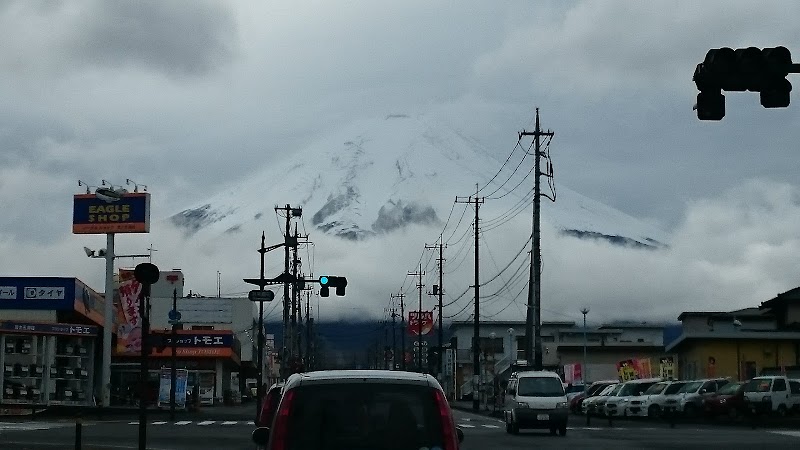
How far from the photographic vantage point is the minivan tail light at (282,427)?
31.0 feet

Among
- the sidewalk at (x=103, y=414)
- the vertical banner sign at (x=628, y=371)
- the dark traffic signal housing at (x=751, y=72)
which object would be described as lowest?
the sidewalk at (x=103, y=414)

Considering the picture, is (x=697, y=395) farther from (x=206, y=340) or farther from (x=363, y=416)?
(x=363, y=416)

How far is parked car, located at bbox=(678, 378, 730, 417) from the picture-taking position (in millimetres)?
49022

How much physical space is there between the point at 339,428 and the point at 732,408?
127ft

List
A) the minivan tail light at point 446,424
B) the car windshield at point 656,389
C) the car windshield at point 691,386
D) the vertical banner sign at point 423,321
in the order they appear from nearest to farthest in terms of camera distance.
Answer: the minivan tail light at point 446,424 < the car windshield at point 691,386 < the car windshield at point 656,389 < the vertical banner sign at point 423,321

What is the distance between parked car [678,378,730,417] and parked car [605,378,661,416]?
9.64 ft

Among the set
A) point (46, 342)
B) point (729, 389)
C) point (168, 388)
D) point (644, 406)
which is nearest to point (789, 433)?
point (729, 389)

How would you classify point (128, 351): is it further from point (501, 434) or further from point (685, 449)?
point (685, 449)

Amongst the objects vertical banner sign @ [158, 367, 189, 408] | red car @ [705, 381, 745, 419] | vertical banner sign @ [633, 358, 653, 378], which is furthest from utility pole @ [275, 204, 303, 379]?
vertical banner sign @ [633, 358, 653, 378]

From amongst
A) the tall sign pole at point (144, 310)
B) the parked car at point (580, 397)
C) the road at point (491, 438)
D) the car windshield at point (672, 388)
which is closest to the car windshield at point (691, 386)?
the car windshield at point (672, 388)

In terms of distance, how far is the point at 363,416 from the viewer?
31.5 feet

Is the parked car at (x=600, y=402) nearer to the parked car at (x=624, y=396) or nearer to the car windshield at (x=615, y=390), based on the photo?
the car windshield at (x=615, y=390)

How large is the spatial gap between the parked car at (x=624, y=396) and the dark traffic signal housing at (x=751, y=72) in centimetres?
3536

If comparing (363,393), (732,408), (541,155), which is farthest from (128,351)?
(363,393)
